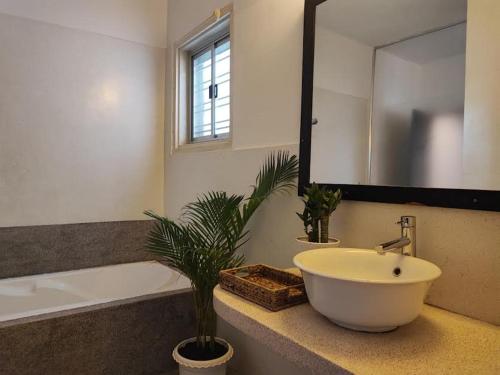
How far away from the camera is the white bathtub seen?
216 centimetres

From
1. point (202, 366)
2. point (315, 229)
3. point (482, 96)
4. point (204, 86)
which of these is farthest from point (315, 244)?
point (204, 86)

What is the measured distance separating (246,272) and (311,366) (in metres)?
0.54

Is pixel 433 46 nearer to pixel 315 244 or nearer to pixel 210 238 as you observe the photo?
pixel 315 244

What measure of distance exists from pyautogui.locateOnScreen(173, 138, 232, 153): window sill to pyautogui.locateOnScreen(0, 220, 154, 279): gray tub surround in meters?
0.70

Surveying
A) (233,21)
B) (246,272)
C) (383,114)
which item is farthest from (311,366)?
(233,21)

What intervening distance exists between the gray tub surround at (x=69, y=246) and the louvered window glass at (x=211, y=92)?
37.0 inches

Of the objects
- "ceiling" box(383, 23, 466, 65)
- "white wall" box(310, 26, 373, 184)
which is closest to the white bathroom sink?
"white wall" box(310, 26, 373, 184)

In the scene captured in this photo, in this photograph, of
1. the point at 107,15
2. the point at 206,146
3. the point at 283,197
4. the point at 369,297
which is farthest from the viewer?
the point at 107,15

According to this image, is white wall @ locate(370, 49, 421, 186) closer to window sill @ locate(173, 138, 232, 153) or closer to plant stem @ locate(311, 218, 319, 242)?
plant stem @ locate(311, 218, 319, 242)

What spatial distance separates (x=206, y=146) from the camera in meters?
2.35

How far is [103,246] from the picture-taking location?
2.61 m

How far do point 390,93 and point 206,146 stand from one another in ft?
4.62

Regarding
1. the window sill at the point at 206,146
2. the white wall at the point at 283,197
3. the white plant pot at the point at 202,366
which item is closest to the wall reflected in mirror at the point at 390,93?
the white wall at the point at 283,197

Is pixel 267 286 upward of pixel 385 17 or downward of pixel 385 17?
downward
